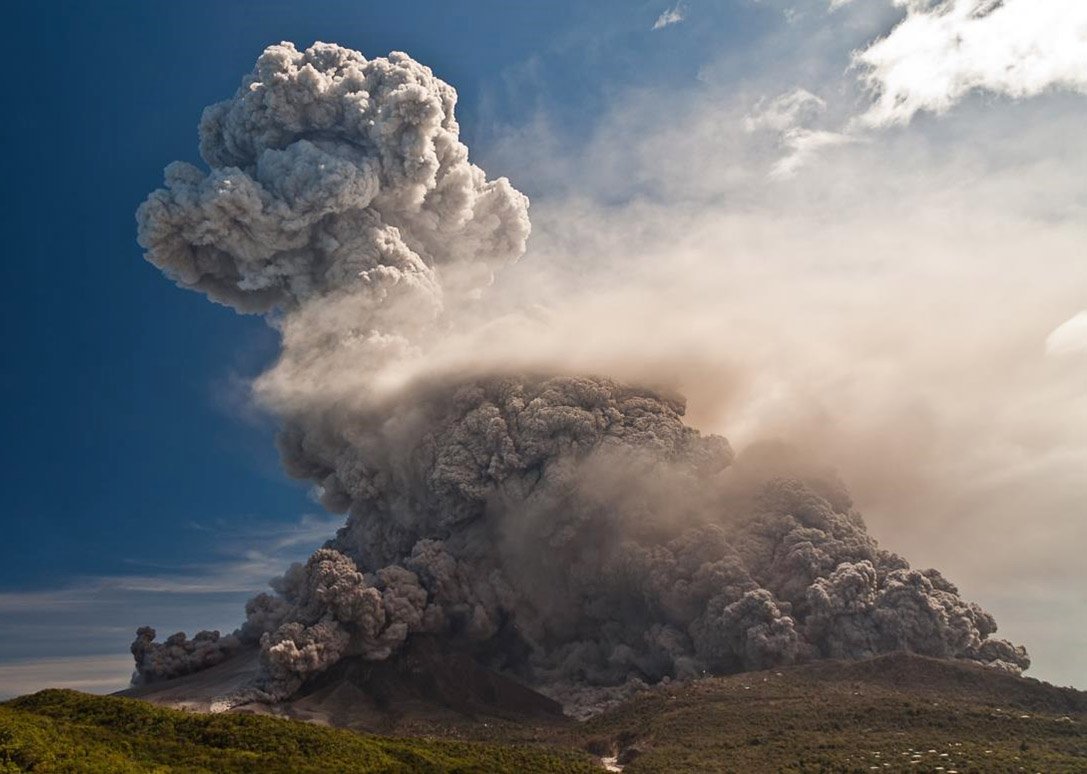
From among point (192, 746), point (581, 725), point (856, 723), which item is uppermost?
point (856, 723)

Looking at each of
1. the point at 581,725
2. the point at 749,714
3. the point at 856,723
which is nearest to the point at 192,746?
the point at 581,725

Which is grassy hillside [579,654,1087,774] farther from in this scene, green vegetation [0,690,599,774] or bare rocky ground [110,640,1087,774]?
green vegetation [0,690,599,774]

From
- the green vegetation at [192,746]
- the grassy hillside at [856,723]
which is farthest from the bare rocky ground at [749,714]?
the green vegetation at [192,746]

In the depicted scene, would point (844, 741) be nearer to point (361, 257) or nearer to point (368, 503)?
point (368, 503)

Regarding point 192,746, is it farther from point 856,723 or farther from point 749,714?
point 856,723

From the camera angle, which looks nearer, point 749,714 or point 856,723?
point 856,723

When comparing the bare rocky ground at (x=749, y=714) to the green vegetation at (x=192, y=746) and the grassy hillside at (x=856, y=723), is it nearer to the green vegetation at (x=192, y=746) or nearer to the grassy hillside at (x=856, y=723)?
the grassy hillside at (x=856, y=723)

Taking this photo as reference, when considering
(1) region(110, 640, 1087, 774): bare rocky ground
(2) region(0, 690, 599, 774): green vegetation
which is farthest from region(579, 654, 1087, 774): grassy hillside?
(2) region(0, 690, 599, 774): green vegetation
